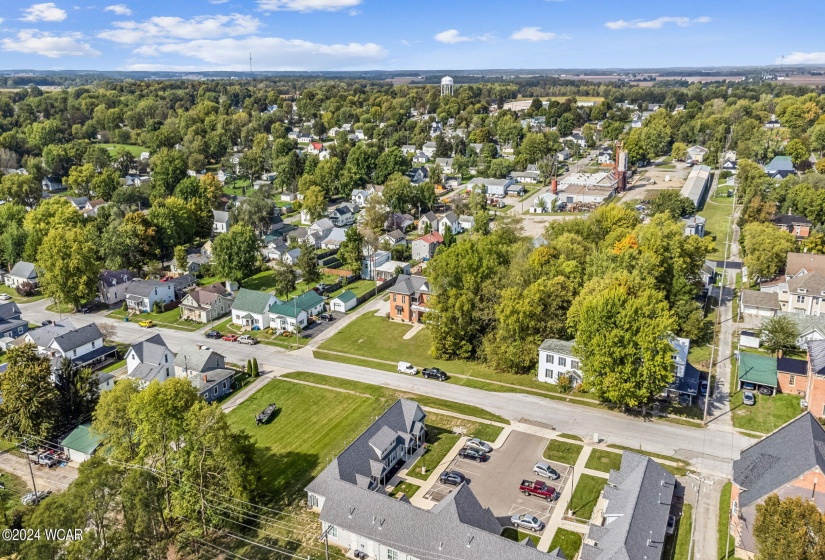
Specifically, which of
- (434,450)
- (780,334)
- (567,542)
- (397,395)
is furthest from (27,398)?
(780,334)

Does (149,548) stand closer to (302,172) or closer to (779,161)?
(302,172)

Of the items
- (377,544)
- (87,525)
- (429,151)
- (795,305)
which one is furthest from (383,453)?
(429,151)

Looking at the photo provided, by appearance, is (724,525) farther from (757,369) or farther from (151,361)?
(151,361)

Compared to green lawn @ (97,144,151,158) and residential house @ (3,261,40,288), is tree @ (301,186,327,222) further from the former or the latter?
green lawn @ (97,144,151,158)

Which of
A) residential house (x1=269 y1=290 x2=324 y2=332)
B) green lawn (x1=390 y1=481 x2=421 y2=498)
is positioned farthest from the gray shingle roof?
residential house (x1=269 y1=290 x2=324 y2=332)

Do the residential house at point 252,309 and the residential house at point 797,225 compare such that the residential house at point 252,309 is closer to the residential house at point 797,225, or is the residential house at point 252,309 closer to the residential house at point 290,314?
the residential house at point 290,314
